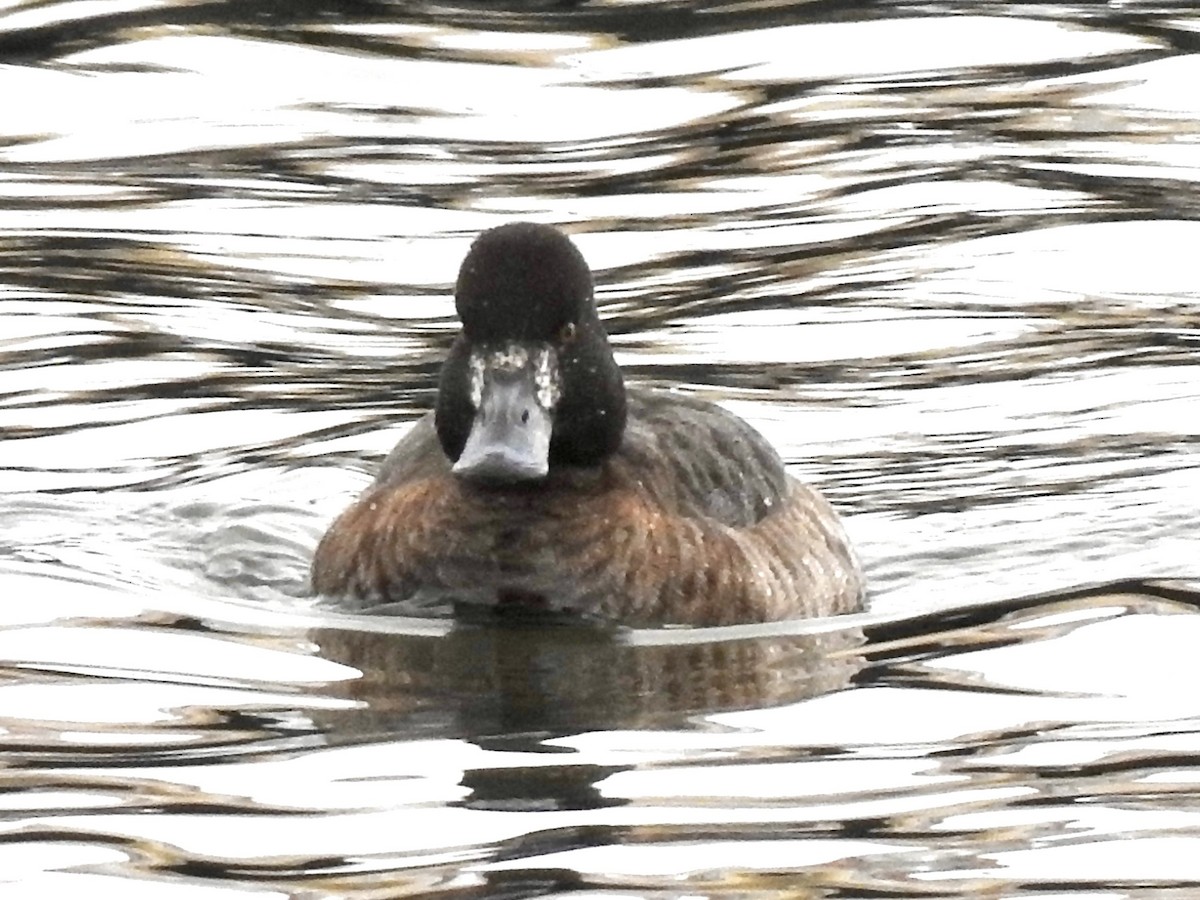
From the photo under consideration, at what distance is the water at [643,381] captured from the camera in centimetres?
777

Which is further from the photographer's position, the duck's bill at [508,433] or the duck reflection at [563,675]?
the duck's bill at [508,433]

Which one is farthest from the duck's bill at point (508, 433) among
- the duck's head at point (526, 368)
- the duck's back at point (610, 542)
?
the duck's back at point (610, 542)

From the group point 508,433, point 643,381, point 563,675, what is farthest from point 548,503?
point 643,381

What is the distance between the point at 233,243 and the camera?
615 inches

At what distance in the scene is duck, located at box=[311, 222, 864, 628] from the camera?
9.97m

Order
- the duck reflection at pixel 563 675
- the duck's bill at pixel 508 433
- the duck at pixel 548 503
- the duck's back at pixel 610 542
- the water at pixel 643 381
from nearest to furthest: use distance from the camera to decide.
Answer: the water at pixel 643 381, the duck reflection at pixel 563 675, the duck's bill at pixel 508 433, the duck at pixel 548 503, the duck's back at pixel 610 542

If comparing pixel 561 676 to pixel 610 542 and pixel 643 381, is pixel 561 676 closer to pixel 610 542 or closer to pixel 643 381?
pixel 610 542

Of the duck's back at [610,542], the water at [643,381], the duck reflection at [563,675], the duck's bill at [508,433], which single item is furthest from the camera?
the duck's back at [610,542]

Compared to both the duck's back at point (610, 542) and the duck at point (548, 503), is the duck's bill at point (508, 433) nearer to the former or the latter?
the duck at point (548, 503)

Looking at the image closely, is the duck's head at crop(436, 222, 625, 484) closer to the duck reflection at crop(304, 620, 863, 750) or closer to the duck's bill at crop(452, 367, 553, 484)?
the duck's bill at crop(452, 367, 553, 484)

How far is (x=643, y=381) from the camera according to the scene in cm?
1388

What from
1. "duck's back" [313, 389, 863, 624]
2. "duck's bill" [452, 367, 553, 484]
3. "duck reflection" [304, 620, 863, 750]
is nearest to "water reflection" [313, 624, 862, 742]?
"duck reflection" [304, 620, 863, 750]

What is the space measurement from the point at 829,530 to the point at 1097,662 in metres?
1.84

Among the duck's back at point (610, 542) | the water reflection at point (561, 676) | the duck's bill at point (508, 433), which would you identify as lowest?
the water reflection at point (561, 676)
